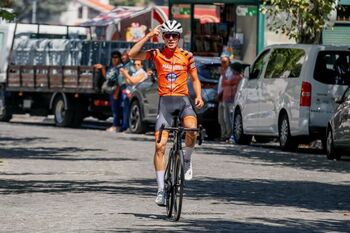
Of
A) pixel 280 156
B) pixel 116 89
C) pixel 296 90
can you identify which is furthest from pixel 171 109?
pixel 116 89

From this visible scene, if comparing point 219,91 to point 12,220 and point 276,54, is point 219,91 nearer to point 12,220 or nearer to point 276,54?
point 276,54

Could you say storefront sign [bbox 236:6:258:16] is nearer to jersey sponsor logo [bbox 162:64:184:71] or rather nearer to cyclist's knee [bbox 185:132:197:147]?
jersey sponsor logo [bbox 162:64:184:71]

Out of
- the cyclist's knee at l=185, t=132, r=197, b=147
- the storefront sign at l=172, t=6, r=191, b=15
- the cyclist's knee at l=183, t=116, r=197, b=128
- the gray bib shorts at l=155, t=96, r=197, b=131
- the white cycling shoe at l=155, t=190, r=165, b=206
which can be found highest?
the storefront sign at l=172, t=6, r=191, b=15

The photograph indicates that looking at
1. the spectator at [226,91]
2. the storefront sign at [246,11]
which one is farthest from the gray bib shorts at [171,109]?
the storefront sign at [246,11]

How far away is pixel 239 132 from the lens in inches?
1222

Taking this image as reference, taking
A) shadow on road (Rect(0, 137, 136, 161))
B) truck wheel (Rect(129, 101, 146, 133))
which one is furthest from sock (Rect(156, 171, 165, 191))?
truck wheel (Rect(129, 101, 146, 133))

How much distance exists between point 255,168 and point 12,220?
8.90 metres

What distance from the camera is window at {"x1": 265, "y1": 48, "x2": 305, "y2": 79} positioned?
27.7 meters

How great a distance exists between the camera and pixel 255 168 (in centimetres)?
2262

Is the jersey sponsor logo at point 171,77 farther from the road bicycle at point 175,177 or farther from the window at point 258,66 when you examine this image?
the window at point 258,66

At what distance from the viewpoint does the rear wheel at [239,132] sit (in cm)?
3100

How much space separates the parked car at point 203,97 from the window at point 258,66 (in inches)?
55.9

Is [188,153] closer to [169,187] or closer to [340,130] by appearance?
[169,187]

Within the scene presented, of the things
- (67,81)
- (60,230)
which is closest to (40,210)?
(60,230)
